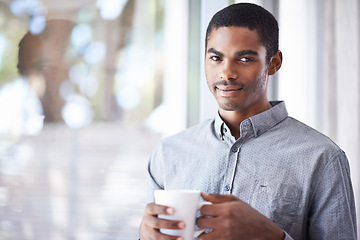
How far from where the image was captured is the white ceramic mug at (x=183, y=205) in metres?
0.77

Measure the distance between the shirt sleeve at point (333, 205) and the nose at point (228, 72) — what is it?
0.96 feet

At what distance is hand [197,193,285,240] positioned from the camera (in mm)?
810

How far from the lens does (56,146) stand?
1526mm

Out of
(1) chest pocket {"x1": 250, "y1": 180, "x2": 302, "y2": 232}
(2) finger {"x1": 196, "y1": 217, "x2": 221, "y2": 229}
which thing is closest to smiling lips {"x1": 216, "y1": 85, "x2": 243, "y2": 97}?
(1) chest pocket {"x1": 250, "y1": 180, "x2": 302, "y2": 232}

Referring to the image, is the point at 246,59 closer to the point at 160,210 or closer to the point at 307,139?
the point at 307,139

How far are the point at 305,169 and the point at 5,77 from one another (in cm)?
104

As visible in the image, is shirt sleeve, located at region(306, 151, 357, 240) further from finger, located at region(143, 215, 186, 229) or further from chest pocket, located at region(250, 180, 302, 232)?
finger, located at region(143, 215, 186, 229)

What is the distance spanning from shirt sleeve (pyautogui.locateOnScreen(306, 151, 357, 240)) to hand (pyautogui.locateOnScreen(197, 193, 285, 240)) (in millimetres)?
203

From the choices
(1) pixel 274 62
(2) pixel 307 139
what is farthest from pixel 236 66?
(2) pixel 307 139

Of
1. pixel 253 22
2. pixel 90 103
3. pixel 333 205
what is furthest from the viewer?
pixel 90 103

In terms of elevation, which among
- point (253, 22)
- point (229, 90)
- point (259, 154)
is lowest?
point (259, 154)

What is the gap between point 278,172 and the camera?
106cm

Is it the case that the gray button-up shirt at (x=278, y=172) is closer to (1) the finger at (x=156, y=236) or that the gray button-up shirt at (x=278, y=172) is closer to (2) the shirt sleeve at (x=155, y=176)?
(2) the shirt sleeve at (x=155, y=176)

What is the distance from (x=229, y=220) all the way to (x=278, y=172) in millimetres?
273
